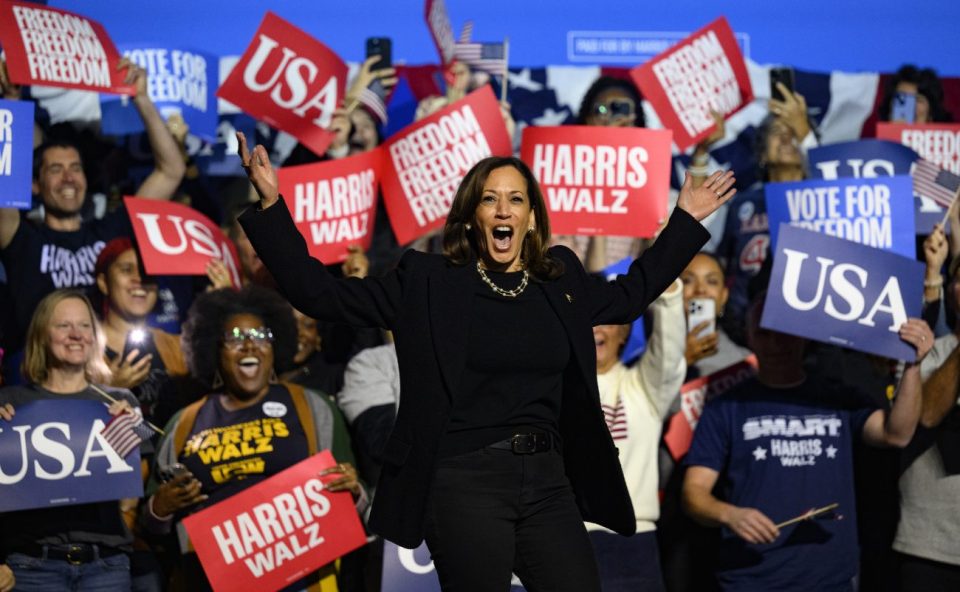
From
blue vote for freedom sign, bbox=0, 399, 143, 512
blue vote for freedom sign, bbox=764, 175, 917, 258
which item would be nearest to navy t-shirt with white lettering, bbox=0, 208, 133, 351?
blue vote for freedom sign, bbox=0, 399, 143, 512

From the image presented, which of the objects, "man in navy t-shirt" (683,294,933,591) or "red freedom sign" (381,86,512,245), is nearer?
"man in navy t-shirt" (683,294,933,591)

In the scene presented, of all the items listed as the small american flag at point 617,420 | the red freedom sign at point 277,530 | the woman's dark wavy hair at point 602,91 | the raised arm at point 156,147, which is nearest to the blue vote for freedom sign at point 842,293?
the small american flag at point 617,420

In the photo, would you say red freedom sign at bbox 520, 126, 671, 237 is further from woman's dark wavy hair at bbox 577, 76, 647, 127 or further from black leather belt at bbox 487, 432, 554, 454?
black leather belt at bbox 487, 432, 554, 454

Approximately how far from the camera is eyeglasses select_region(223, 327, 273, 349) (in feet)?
15.3

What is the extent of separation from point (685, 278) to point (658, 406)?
0.78m

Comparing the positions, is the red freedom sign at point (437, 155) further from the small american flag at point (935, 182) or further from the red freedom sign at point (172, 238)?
the small american flag at point (935, 182)

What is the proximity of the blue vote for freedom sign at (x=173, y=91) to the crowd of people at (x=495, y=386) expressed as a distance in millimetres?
104

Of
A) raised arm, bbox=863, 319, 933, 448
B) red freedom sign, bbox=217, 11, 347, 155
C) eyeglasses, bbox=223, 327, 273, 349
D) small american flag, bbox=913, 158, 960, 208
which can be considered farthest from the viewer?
red freedom sign, bbox=217, 11, 347, 155

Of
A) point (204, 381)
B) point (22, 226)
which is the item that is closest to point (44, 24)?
point (22, 226)

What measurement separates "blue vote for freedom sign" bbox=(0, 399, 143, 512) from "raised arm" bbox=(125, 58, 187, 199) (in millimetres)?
1547

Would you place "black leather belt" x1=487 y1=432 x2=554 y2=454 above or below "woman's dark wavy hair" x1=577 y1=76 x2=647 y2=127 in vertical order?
below

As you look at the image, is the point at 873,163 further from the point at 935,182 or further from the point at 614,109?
the point at 614,109

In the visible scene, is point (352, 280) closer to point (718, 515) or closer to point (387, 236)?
point (718, 515)

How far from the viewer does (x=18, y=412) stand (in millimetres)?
4312
